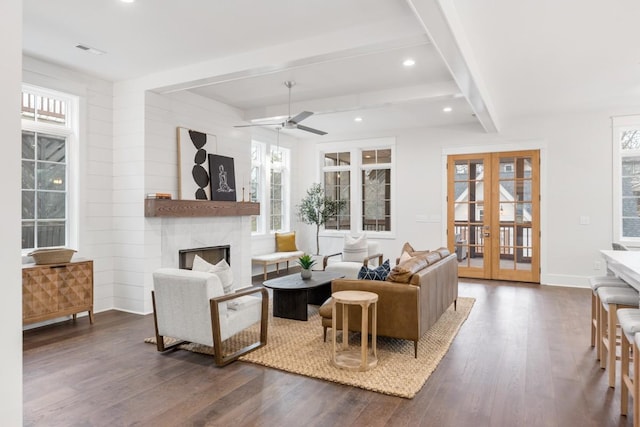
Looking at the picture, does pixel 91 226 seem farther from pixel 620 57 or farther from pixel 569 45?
pixel 620 57

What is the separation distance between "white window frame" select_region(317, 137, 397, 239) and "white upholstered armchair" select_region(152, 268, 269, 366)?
5072mm

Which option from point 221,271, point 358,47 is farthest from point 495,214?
point 221,271

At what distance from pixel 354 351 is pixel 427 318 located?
0.75 metres

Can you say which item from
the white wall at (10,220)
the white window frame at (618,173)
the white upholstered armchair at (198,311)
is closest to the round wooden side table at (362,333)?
the white upholstered armchair at (198,311)

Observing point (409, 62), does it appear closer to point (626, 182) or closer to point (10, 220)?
point (10, 220)

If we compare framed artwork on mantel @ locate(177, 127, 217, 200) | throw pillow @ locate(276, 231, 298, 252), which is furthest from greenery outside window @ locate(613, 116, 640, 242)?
framed artwork on mantel @ locate(177, 127, 217, 200)

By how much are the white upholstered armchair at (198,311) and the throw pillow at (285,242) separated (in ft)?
15.3

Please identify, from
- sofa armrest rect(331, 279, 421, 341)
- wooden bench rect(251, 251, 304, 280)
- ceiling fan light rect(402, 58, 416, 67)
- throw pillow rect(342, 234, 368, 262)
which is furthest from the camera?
wooden bench rect(251, 251, 304, 280)

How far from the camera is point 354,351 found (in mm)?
3721

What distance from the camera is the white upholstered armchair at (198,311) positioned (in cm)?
337

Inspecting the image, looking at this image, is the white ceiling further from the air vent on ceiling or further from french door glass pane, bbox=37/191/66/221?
french door glass pane, bbox=37/191/66/221

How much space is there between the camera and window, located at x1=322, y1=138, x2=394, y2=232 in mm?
8516

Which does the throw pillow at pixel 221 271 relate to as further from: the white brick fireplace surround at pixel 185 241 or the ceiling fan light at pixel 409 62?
the ceiling fan light at pixel 409 62

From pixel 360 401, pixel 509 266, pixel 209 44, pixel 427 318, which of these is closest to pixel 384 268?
pixel 427 318
